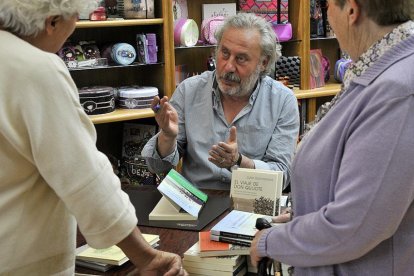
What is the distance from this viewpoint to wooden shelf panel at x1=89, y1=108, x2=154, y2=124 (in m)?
3.19

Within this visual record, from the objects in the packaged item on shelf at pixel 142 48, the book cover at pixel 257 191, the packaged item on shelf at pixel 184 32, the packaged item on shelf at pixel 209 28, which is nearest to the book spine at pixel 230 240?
the book cover at pixel 257 191

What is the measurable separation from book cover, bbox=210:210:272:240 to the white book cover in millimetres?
2469

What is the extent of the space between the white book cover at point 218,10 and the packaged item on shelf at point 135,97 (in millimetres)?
763

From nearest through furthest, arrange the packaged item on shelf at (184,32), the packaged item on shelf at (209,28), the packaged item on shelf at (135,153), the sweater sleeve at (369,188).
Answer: the sweater sleeve at (369,188)
the packaged item on shelf at (135,153)
the packaged item on shelf at (184,32)
the packaged item on shelf at (209,28)

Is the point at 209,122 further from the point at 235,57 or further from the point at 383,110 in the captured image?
the point at 383,110

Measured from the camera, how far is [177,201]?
181 cm

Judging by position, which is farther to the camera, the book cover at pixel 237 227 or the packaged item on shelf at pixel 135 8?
the packaged item on shelf at pixel 135 8

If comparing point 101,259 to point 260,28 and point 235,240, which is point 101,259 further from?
point 260,28

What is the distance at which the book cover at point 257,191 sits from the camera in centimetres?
179

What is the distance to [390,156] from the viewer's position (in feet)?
3.31

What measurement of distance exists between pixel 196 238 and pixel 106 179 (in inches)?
24.5

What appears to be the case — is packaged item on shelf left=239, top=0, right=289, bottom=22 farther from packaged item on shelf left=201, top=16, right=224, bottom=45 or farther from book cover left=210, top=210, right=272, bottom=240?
book cover left=210, top=210, right=272, bottom=240

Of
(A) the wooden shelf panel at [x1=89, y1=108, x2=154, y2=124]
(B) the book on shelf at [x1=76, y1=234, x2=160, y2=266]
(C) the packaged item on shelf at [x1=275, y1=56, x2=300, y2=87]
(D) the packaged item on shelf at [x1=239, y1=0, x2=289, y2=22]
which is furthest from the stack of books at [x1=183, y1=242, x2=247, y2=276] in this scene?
(D) the packaged item on shelf at [x1=239, y1=0, x2=289, y2=22]

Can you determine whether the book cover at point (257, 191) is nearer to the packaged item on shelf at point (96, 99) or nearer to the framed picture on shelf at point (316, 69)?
the packaged item on shelf at point (96, 99)
